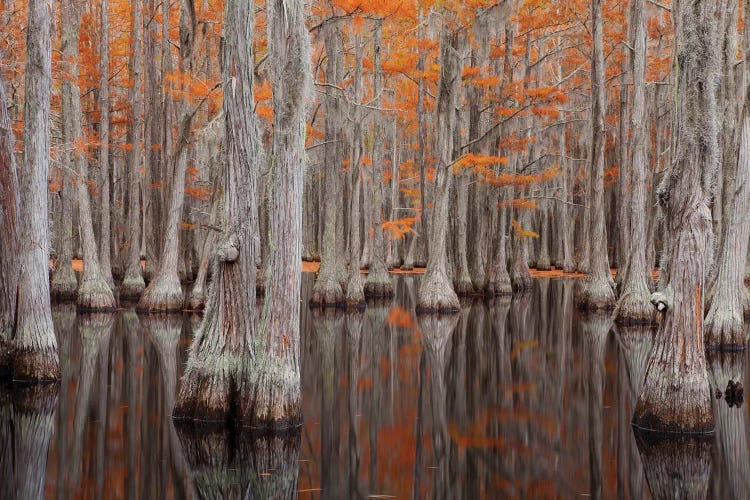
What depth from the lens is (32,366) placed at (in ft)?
34.6

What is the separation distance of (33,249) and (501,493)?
7.00 metres

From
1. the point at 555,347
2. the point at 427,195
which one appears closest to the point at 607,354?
the point at 555,347

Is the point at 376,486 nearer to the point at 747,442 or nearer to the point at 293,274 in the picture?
the point at 293,274

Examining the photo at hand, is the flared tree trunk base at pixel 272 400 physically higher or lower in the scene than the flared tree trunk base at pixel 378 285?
lower

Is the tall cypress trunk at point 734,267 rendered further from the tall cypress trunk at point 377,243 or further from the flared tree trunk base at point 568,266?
the flared tree trunk base at point 568,266

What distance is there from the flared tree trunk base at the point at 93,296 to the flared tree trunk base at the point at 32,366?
8.87 metres

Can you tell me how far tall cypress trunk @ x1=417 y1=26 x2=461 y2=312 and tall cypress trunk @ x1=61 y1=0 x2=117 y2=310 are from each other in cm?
760

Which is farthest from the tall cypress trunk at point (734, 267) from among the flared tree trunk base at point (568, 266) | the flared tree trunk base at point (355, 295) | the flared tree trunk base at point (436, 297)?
the flared tree trunk base at point (568, 266)

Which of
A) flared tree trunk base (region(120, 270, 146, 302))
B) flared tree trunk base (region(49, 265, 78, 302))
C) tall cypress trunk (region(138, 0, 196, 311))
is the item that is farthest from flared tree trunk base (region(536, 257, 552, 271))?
flared tree trunk base (region(49, 265, 78, 302))

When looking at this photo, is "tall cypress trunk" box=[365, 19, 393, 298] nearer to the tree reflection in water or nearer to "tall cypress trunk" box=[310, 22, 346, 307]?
"tall cypress trunk" box=[310, 22, 346, 307]

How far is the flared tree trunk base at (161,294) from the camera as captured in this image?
19062 mm

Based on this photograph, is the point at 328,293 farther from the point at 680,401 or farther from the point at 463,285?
the point at 680,401

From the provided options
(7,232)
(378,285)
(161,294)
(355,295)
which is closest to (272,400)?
(7,232)

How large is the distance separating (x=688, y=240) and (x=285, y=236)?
4.05m
